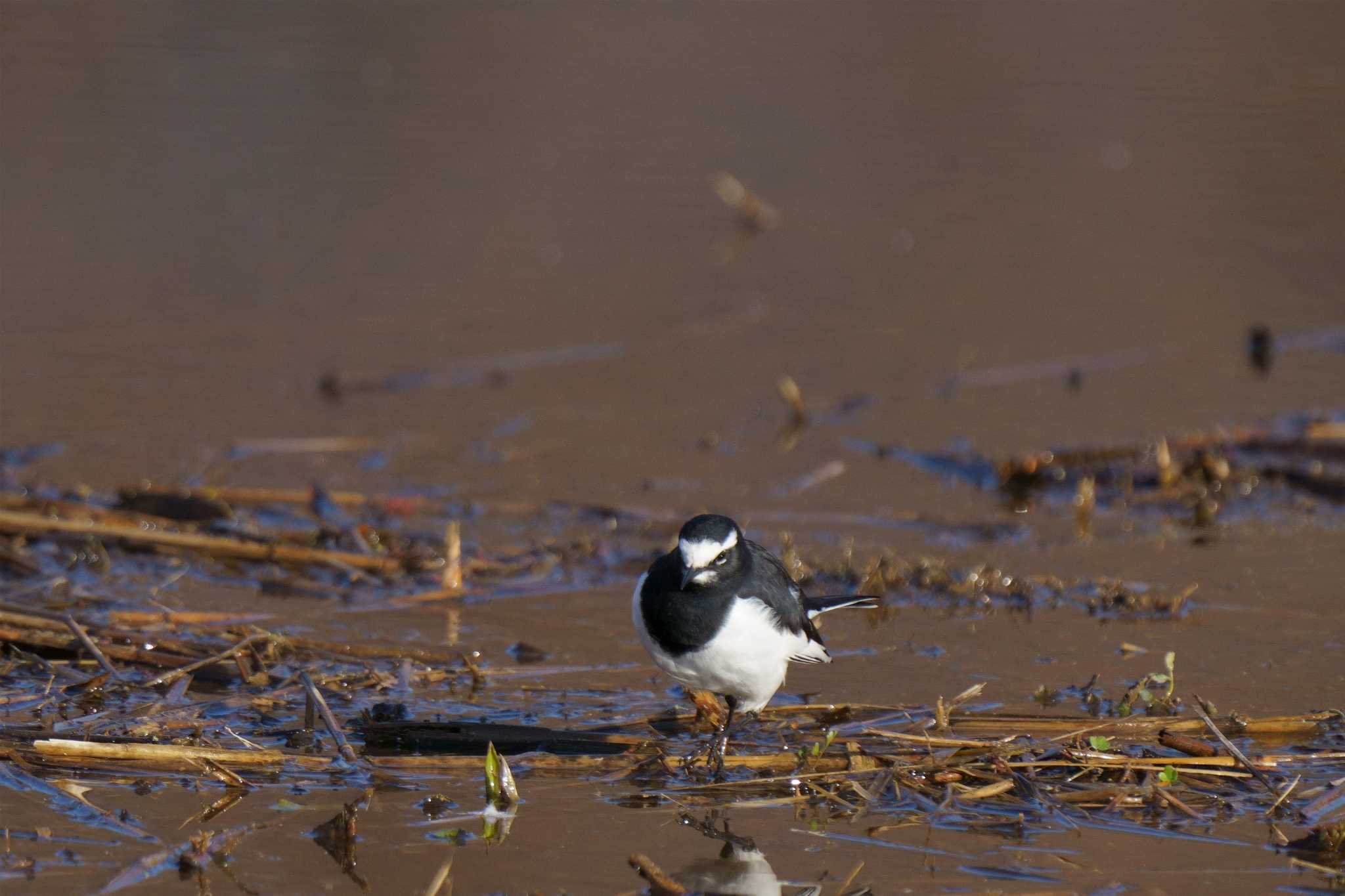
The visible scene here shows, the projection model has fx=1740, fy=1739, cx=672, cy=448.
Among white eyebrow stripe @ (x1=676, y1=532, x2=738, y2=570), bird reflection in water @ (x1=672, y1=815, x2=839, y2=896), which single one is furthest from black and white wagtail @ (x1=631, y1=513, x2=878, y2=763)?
bird reflection in water @ (x1=672, y1=815, x2=839, y2=896)

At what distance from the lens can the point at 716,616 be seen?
487cm

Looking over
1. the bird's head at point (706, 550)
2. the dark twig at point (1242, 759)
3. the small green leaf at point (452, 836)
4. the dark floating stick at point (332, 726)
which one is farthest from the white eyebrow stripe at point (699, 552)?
the dark twig at point (1242, 759)

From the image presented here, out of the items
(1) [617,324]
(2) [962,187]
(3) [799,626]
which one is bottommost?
(3) [799,626]

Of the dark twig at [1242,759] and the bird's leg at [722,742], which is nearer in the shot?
the dark twig at [1242,759]

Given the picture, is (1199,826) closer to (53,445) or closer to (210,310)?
(53,445)

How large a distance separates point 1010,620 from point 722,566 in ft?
6.48

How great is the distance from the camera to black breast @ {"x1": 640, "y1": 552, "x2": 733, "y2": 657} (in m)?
4.86

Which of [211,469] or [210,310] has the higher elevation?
[210,310]

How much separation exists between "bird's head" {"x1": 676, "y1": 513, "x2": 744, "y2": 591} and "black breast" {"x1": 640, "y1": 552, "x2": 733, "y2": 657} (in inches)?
1.3

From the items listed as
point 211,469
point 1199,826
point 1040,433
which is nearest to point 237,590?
point 211,469

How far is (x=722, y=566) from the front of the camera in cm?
492

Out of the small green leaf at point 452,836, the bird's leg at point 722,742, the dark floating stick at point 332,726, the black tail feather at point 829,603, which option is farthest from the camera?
the black tail feather at point 829,603

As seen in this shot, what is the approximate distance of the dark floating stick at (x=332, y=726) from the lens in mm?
4832

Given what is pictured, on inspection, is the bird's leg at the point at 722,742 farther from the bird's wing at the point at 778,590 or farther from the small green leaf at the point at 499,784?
the small green leaf at the point at 499,784
